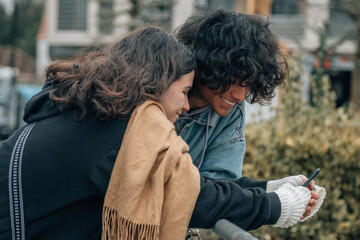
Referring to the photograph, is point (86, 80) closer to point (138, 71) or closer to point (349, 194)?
point (138, 71)

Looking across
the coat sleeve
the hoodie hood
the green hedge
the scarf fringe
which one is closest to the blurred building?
the green hedge

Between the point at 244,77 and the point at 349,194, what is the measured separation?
2434 mm

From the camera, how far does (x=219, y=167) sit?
232cm

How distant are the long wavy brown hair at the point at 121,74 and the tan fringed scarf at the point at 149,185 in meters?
0.09

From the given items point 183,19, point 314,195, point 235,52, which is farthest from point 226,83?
point 183,19

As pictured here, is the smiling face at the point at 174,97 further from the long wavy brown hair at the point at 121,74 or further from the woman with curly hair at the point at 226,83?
the woman with curly hair at the point at 226,83

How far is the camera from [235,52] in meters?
2.30

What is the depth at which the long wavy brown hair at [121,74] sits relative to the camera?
178 cm

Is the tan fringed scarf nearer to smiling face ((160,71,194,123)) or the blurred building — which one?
smiling face ((160,71,194,123))

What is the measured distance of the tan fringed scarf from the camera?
5.40 ft

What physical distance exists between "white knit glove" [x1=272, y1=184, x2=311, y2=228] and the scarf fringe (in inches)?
20.8

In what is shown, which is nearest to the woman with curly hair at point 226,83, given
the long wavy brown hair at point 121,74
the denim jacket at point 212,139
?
the denim jacket at point 212,139

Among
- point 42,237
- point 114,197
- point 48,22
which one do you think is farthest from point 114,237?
point 48,22

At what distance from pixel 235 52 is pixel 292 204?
0.75 meters
